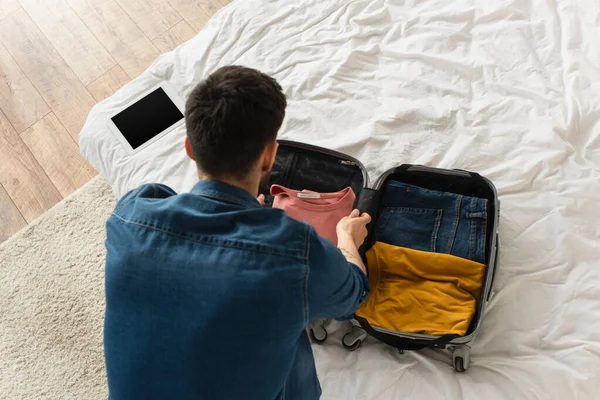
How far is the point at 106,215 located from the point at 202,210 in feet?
3.56

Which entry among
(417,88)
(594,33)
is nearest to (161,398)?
(417,88)

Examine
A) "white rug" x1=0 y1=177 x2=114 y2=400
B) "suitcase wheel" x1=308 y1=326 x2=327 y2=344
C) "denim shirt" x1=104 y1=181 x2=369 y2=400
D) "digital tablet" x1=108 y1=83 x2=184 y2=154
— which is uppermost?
"denim shirt" x1=104 y1=181 x2=369 y2=400

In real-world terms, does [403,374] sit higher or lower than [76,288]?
higher

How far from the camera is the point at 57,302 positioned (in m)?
1.61

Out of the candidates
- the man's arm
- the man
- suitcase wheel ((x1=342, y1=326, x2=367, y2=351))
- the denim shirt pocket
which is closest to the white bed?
suitcase wheel ((x1=342, y1=326, x2=367, y2=351))

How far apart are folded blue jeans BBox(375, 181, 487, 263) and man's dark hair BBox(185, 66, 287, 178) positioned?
466 millimetres

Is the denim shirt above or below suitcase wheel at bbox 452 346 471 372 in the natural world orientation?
above

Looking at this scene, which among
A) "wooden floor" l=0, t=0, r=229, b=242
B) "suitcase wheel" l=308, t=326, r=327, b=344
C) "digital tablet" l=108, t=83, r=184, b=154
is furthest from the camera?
"wooden floor" l=0, t=0, r=229, b=242

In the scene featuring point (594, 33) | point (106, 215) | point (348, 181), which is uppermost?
point (594, 33)

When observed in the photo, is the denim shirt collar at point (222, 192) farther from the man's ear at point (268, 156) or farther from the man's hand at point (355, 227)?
the man's hand at point (355, 227)

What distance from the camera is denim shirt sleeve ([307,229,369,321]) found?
0.77 m

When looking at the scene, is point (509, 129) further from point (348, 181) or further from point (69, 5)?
point (69, 5)

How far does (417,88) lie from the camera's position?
4.52 feet

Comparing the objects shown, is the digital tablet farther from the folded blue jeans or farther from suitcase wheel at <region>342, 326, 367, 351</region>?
suitcase wheel at <region>342, 326, 367, 351</region>
